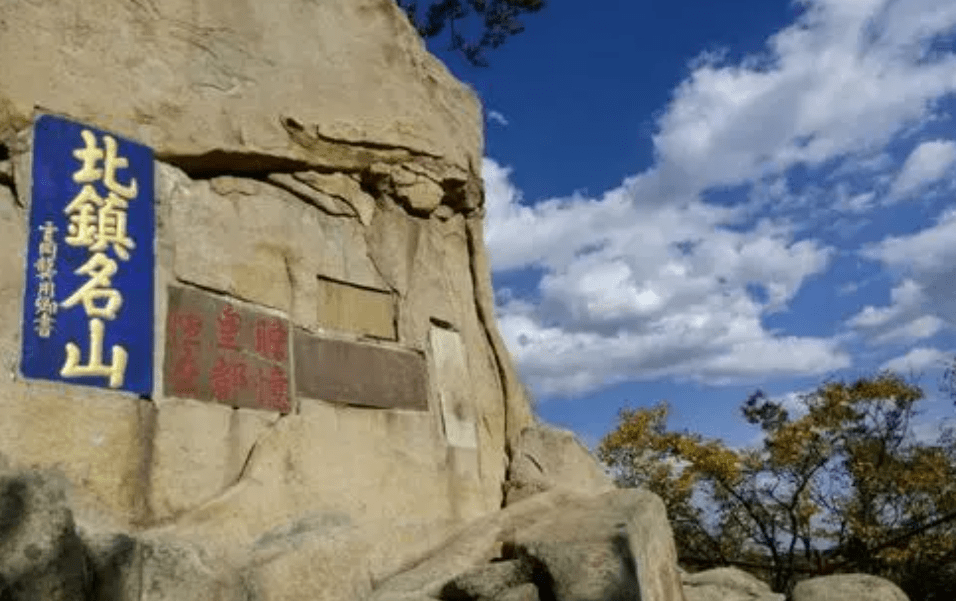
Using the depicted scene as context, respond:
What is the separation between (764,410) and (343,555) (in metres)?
13.2

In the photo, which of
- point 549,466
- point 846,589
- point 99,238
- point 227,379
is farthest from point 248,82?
point 846,589

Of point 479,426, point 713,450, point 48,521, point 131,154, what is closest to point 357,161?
point 131,154

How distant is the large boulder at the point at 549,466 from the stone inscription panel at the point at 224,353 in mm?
1969

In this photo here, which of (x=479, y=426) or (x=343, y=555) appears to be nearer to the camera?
(x=343, y=555)

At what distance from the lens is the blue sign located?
4.66 meters

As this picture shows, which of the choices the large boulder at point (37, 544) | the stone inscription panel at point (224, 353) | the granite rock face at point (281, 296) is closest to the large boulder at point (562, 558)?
the granite rock face at point (281, 296)

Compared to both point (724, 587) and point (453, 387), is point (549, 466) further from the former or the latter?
point (724, 587)

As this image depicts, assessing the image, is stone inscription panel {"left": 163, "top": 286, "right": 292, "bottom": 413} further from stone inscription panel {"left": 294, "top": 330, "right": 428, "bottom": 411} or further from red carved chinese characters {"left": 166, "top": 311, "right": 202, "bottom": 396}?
stone inscription panel {"left": 294, "top": 330, "right": 428, "bottom": 411}

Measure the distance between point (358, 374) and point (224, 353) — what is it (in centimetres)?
95

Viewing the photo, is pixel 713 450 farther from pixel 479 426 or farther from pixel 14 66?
pixel 14 66

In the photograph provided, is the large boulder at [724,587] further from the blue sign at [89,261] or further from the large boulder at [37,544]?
the large boulder at [37,544]

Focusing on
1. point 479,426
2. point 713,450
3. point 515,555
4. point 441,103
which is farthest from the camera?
point 713,450

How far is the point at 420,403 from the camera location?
6.29 metres

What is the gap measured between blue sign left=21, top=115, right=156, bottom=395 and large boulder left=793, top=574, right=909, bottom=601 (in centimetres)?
442
